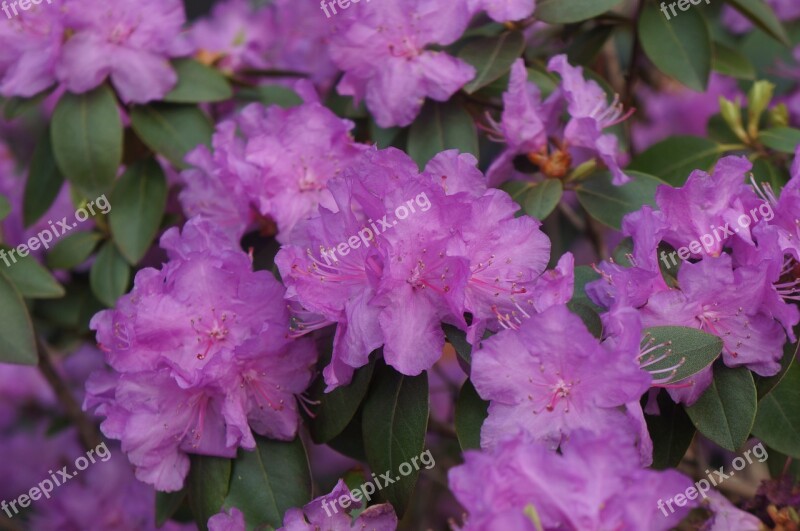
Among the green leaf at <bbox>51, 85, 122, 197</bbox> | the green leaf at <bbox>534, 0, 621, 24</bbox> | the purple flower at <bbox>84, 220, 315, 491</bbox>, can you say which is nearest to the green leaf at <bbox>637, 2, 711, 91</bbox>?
the green leaf at <bbox>534, 0, 621, 24</bbox>

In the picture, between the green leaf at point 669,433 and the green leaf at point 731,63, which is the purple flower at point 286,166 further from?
the green leaf at point 731,63

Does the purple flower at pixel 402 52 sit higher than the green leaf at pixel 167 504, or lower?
higher

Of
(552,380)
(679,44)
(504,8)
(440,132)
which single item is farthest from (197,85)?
(552,380)

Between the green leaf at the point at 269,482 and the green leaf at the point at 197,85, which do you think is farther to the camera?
the green leaf at the point at 197,85

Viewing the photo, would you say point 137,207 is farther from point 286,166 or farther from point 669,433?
point 669,433

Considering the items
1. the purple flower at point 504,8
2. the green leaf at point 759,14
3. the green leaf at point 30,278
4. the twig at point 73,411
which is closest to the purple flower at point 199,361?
the green leaf at point 30,278

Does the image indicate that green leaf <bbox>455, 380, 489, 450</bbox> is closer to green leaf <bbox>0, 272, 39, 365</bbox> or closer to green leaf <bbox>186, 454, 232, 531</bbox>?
green leaf <bbox>186, 454, 232, 531</bbox>
